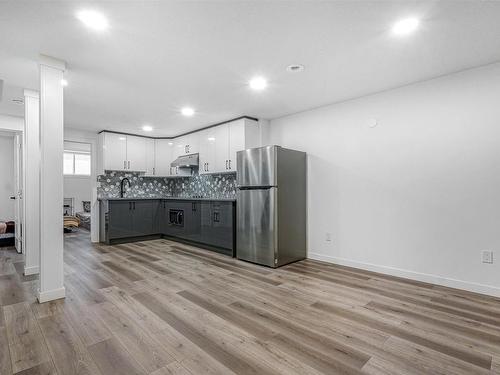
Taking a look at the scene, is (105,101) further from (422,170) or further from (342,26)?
(422,170)

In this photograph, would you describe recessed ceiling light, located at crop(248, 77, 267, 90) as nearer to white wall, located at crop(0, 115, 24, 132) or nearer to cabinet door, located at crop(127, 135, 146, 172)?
cabinet door, located at crop(127, 135, 146, 172)

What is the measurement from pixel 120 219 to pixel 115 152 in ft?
4.76

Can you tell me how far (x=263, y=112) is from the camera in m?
4.53

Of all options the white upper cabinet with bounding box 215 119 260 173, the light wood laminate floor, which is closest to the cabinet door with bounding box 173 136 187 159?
the white upper cabinet with bounding box 215 119 260 173

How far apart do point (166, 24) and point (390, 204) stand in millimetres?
3165

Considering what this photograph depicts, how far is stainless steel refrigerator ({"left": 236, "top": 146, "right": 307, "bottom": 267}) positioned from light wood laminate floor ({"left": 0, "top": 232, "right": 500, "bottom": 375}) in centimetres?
51

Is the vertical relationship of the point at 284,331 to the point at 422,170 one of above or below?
below

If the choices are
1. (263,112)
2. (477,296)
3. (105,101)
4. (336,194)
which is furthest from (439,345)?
(105,101)

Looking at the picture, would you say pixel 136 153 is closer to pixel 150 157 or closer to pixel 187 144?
pixel 150 157

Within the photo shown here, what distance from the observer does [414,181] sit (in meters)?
3.27

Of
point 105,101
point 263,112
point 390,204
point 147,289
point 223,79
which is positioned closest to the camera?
point 147,289

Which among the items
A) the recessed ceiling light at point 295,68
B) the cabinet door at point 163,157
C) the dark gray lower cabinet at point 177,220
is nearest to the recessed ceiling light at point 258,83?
the recessed ceiling light at point 295,68

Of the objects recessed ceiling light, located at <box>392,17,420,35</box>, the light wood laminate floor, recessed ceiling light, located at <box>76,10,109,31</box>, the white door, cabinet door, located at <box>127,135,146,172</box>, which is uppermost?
recessed ceiling light, located at <box>76,10,109,31</box>

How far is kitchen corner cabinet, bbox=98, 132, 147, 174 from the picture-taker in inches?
224
